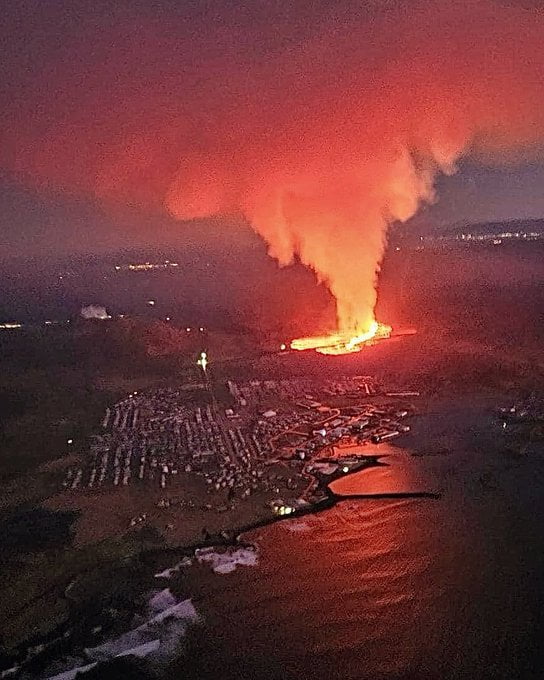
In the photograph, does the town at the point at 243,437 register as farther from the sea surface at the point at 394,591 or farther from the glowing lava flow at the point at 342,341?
the glowing lava flow at the point at 342,341

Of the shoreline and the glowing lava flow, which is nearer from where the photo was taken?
the shoreline

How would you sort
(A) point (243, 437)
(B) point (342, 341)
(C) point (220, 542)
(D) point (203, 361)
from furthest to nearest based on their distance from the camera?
(B) point (342, 341) → (D) point (203, 361) → (A) point (243, 437) → (C) point (220, 542)

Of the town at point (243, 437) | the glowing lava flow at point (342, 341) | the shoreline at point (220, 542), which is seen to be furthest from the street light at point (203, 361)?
the shoreline at point (220, 542)

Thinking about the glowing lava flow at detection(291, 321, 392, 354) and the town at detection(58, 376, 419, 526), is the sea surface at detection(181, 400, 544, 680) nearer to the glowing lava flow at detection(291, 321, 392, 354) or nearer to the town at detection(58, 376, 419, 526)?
the town at detection(58, 376, 419, 526)

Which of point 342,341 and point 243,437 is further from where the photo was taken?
point 342,341

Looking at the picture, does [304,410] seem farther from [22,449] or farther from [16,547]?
[16,547]

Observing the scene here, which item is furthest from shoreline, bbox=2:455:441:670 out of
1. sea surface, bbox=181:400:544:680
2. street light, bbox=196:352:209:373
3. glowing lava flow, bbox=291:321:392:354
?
street light, bbox=196:352:209:373

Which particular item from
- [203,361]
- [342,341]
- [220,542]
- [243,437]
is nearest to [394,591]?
[220,542]

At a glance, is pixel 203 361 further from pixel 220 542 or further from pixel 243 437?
pixel 220 542
